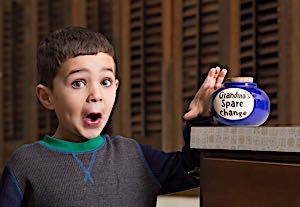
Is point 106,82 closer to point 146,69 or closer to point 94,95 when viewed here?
point 94,95

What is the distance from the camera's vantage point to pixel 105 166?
96cm

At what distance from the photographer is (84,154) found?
0.96 metres

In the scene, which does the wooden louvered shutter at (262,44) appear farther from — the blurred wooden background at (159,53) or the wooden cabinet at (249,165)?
the wooden cabinet at (249,165)

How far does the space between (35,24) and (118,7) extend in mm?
421

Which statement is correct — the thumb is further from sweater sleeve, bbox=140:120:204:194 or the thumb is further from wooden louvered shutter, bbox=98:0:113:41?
wooden louvered shutter, bbox=98:0:113:41

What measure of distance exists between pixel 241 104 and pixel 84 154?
0.29 m

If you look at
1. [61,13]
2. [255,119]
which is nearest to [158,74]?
[61,13]

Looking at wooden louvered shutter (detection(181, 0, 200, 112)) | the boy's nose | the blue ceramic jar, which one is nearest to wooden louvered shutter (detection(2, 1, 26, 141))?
wooden louvered shutter (detection(181, 0, 200, 112))

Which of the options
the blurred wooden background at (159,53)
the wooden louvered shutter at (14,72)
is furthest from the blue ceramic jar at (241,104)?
the wooden louvered shutter at (14,72)

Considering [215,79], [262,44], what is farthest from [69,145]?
[262,44]

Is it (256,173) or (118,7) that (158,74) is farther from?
(256,173)

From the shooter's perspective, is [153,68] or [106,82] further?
[153,68]

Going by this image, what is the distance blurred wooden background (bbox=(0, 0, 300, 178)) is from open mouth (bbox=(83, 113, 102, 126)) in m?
0.62

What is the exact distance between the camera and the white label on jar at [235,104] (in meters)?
0.81
